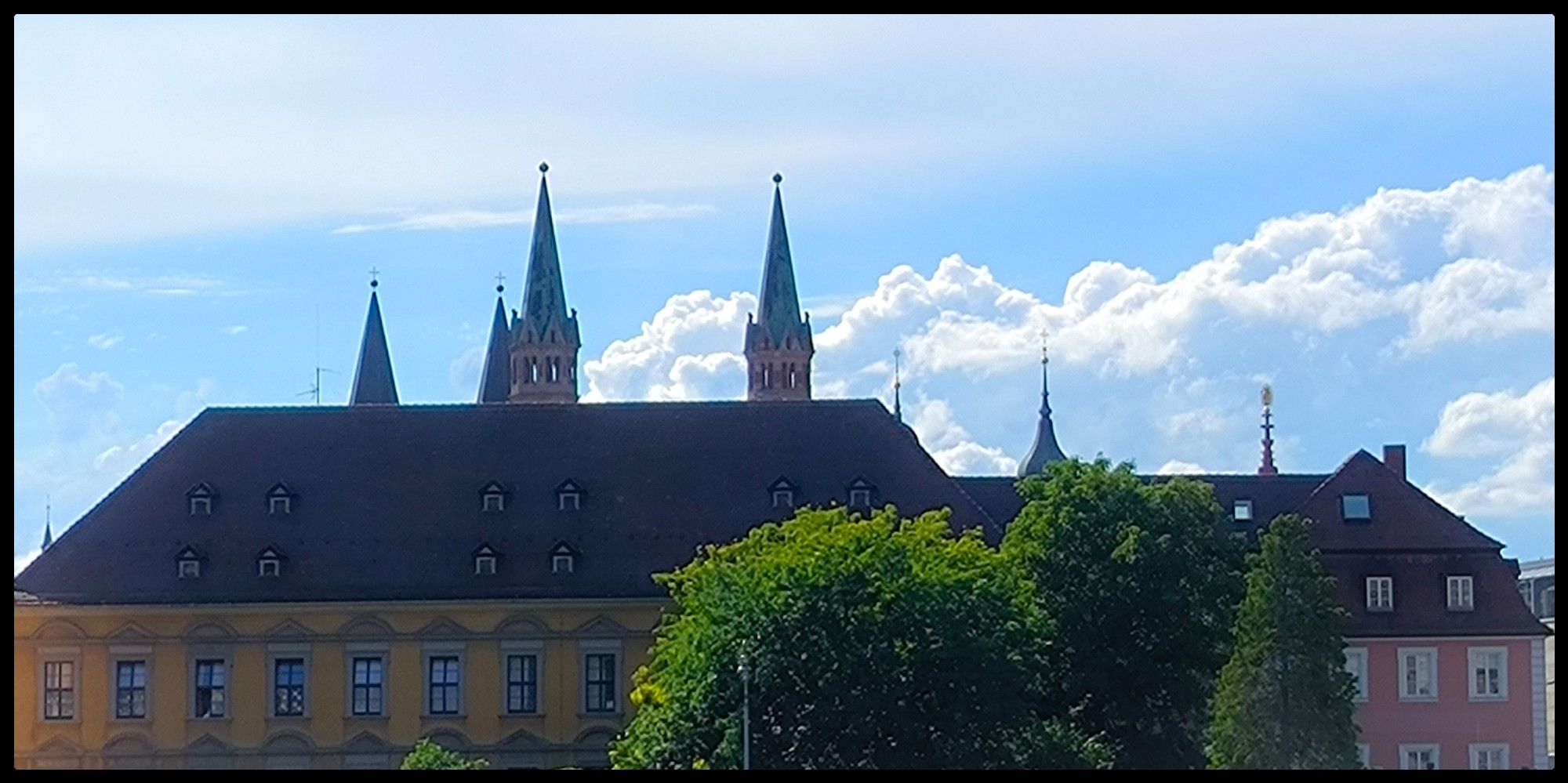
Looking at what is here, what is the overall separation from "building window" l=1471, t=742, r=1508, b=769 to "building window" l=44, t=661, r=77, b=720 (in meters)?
33.1

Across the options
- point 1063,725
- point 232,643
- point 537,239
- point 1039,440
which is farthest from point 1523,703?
point 1039,440

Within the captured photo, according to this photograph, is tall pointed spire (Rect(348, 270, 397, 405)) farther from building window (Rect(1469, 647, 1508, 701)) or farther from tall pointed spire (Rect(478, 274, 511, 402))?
building window (Rect(1469, 647, 1508, 701))

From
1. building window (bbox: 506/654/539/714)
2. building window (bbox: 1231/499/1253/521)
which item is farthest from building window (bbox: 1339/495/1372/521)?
building window (bbox: 506/654/539/714)

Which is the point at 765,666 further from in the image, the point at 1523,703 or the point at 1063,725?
the point at 1523,703

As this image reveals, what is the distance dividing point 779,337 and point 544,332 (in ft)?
27.8

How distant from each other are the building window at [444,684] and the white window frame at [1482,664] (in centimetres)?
2408

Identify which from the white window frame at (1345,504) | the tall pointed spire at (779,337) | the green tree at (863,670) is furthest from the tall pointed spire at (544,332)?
the green tree at (863,670)

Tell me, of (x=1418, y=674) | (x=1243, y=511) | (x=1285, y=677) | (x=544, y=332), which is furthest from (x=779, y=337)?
(x=1285, y=677)

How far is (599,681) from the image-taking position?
64250mm

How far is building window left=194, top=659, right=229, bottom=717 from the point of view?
6356cm

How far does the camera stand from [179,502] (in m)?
65.5

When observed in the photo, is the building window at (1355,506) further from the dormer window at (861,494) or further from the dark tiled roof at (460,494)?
the dormer window at (861,494)

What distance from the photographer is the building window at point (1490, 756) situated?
61.4 m

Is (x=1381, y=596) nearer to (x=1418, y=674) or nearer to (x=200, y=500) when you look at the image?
(x=1418, y=674)
